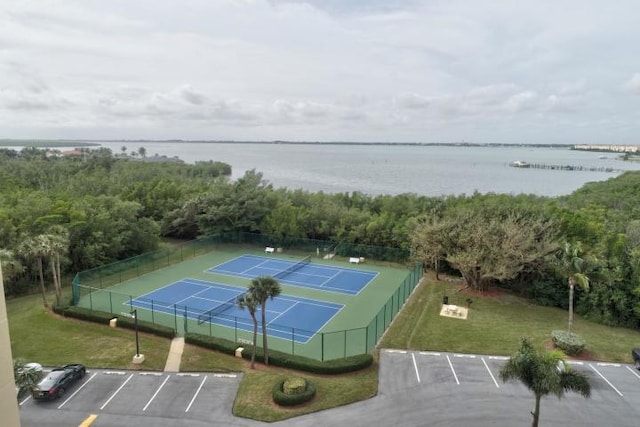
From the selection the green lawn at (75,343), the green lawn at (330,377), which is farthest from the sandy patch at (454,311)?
the green lawn at (75,343)

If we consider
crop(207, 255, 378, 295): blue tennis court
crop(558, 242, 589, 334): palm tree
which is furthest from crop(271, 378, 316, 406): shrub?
crop(207, 255, 378, 295): blue tennis court

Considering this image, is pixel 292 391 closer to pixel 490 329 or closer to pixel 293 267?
pixel 490 329

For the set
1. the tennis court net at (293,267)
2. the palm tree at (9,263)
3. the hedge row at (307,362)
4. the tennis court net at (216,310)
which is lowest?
the tennis court net at (293,267)

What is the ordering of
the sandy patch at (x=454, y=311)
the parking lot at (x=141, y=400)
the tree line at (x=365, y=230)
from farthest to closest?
1. the tree line at (x=365, y=230)
2. the sandy patch at (x=454, y=311)
3. the parking lot at (x=141, y=400)

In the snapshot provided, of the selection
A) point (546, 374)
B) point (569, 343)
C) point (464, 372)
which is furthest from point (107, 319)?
point (569, 343)

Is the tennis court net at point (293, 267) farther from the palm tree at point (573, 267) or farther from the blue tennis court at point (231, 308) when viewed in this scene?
the palm tree at point (573, 267)

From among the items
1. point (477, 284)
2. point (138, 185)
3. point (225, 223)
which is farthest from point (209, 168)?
point (477, 284)

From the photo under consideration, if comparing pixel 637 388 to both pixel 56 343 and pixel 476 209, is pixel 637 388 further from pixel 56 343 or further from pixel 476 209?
pixel 56 343
